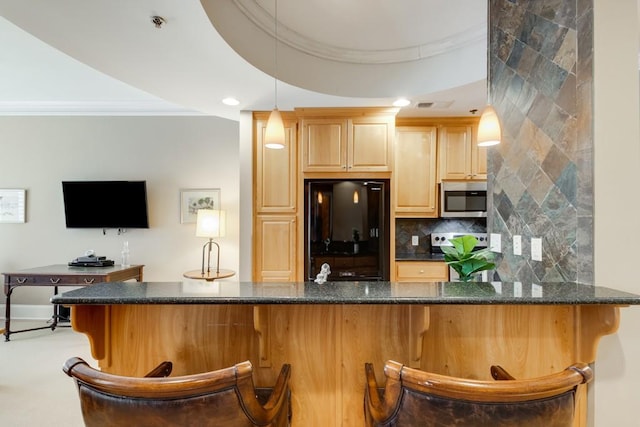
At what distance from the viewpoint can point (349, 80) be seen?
9.23 ft

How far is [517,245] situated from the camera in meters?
1.76

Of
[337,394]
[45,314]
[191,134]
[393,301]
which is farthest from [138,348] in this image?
[45,314]

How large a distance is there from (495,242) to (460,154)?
1.83 metres

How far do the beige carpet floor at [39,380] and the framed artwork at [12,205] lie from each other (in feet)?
4.70

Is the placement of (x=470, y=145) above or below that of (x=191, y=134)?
below

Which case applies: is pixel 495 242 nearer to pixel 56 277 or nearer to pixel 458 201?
pixel 458 201

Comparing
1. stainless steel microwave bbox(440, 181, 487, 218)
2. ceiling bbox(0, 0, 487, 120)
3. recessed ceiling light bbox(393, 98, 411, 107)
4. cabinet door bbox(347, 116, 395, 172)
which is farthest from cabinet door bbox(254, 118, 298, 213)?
stainless steel microwave bbox(440, 181, 487, 218)

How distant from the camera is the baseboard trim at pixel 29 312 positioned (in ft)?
13.4

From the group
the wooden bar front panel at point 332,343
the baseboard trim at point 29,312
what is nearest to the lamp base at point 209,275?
the wooden bar front panel at point 332,343

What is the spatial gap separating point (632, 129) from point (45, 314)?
606 cm

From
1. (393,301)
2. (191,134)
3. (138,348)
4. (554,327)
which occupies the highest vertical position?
(191,134)

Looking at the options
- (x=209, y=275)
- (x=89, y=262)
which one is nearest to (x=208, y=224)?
(x=209, y=275)

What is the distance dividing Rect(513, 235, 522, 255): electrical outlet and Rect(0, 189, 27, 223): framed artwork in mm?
5660

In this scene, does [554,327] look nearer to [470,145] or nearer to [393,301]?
[393,301]
